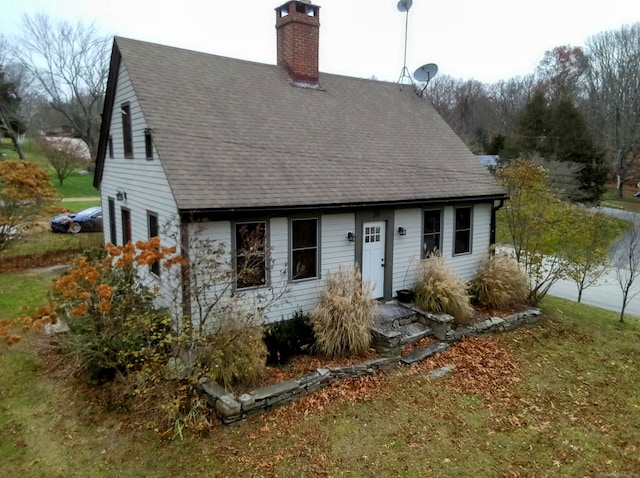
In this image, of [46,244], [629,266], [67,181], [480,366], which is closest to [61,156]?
[67,181]

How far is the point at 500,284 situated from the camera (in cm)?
1062

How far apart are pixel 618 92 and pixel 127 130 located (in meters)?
40.1

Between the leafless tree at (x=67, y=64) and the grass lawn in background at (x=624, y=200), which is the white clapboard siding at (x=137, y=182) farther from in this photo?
the grass lawn in background at (x=624, y=200)

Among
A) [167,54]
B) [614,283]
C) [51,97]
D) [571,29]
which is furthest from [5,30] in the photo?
[571,29]

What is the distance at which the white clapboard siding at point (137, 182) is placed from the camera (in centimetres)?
805

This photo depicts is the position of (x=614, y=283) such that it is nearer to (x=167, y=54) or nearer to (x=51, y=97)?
(x=167, y=54)

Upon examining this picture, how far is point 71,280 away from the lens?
5.95 meters

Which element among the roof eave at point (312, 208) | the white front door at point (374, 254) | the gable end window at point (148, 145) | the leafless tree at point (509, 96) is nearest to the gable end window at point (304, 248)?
the roof eave at point (312, 208)

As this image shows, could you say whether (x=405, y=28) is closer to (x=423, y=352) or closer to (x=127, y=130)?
(x=127, y=130)

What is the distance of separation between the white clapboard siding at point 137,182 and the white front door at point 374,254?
13.5 feet

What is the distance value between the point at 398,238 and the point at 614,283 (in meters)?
10.4

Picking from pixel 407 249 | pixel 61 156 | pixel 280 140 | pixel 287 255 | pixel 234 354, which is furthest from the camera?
pixel 61 156

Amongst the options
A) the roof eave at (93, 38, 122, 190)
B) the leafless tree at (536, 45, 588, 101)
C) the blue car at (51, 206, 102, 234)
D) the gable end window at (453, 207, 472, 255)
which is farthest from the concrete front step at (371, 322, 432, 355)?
the leafless tree at (536, 45, 588, 101)

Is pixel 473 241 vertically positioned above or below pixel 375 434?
above
